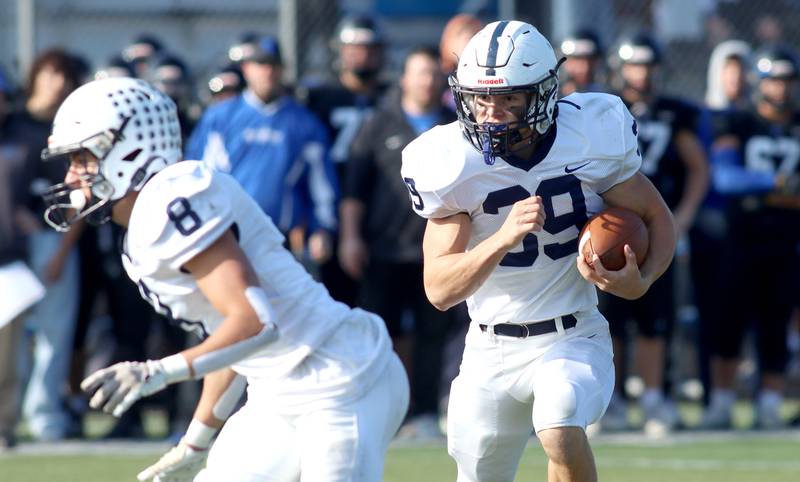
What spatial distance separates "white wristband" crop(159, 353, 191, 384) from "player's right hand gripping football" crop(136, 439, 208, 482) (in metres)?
0.48

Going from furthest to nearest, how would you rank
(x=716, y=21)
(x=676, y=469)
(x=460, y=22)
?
(x=716, y=21)
(x=460, y=22)
(x=676, y=469)

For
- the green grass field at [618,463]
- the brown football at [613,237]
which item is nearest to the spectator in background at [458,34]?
the green grass field at [618,463]

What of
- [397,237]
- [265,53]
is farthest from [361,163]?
[265,53]

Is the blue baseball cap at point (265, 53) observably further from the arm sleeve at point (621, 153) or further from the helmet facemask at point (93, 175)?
the helmet facemask at point (93, 175)

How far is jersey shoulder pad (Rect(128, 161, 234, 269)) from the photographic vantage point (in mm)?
3760

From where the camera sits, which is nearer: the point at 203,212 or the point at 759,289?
the point at 203,212

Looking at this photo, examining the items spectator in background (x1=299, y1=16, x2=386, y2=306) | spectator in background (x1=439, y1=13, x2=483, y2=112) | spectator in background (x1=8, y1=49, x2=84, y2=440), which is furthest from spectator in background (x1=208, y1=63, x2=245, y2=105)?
spectator in background (x1=439, y1=13, x2=483, y2=112)

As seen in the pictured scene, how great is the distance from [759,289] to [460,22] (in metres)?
2.50

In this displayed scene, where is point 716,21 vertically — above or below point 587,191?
below

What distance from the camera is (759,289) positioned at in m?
8.80

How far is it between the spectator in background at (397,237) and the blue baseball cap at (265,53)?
609mm

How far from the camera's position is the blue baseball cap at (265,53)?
8016mm

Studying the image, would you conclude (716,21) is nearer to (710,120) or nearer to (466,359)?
(710,120)

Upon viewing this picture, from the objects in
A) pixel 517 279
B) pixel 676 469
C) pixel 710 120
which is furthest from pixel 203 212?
pixel 710 120
